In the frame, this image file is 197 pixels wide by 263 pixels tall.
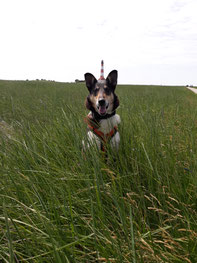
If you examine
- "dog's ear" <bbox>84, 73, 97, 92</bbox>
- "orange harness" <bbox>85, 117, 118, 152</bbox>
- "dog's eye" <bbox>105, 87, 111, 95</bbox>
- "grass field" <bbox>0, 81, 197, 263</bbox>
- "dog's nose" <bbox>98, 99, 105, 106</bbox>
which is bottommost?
"grass field" <bbox>0, 81, 197, 263</bbox>

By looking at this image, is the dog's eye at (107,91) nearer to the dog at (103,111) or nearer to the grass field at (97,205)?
the dog at (103,111)

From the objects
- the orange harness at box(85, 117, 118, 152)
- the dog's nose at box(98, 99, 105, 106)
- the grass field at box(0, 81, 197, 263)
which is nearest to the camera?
the grass field at box(0, 81, 197, 263)

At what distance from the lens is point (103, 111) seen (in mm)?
1896

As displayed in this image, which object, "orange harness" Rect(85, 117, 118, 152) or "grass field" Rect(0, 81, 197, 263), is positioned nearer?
"grass field" Rect(0, 81, 197, 263)

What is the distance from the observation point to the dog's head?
6.17 ft

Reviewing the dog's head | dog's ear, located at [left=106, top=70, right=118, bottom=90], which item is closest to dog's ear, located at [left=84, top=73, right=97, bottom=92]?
the dog's head

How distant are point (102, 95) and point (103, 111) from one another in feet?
0.49

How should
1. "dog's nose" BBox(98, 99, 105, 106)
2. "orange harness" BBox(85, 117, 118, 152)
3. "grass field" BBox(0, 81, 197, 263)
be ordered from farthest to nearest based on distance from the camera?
"orange harness" BBox(85, 117, 118, 152)
"dog's nose" BBox(98, 99, 105, 106)
"grass field" BBox(0, 81, 197, 263)

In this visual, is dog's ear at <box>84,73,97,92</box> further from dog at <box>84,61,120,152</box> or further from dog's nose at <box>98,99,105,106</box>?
dog's nose at <box>98,99,105,106</box>

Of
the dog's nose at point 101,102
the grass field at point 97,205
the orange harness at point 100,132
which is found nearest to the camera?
the grass field at point 97,205

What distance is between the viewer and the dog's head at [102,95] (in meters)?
1.88

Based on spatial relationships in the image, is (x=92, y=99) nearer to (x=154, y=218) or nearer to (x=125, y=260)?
(x=154, y=218)

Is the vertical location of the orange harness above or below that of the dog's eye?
below

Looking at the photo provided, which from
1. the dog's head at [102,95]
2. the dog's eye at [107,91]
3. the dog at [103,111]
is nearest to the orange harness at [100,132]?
the dog at [103,111]
